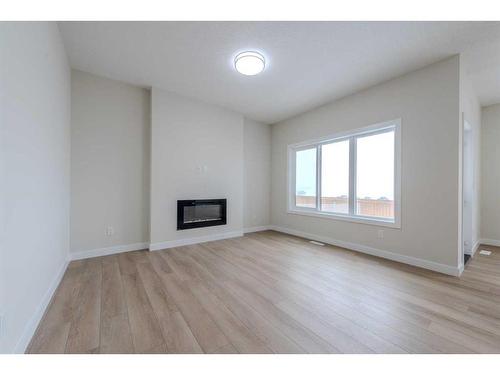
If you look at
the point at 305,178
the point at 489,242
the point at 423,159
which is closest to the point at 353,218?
the point at 423,159

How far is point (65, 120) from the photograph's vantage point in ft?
8.54

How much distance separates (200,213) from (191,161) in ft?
3.29

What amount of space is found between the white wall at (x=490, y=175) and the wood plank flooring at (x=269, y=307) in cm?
126

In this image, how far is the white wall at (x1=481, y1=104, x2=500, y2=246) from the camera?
366 cm

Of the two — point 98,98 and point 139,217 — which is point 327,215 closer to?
point 139,217

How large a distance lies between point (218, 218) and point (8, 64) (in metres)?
3.38

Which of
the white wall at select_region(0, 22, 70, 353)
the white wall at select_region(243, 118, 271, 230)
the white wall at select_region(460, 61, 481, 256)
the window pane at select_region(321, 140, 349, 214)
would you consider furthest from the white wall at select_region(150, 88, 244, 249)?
the white wall at select_region(460, 61, 481, 256)

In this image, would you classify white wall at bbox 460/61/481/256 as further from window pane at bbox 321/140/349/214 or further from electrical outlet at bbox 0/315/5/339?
electrical outlet at bbox 0/315/5/339

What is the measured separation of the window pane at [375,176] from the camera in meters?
3.15

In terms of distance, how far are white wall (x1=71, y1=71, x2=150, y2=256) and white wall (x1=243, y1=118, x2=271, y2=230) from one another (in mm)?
2199

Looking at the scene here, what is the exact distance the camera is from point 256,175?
201 inches

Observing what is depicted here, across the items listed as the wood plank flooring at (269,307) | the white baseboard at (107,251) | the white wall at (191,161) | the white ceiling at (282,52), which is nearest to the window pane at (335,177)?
the white ceiling at (282,52)

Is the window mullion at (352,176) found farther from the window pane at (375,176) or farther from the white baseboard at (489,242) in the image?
the white baseboard at (489,242)

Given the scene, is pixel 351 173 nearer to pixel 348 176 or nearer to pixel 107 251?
pixel 348 176
